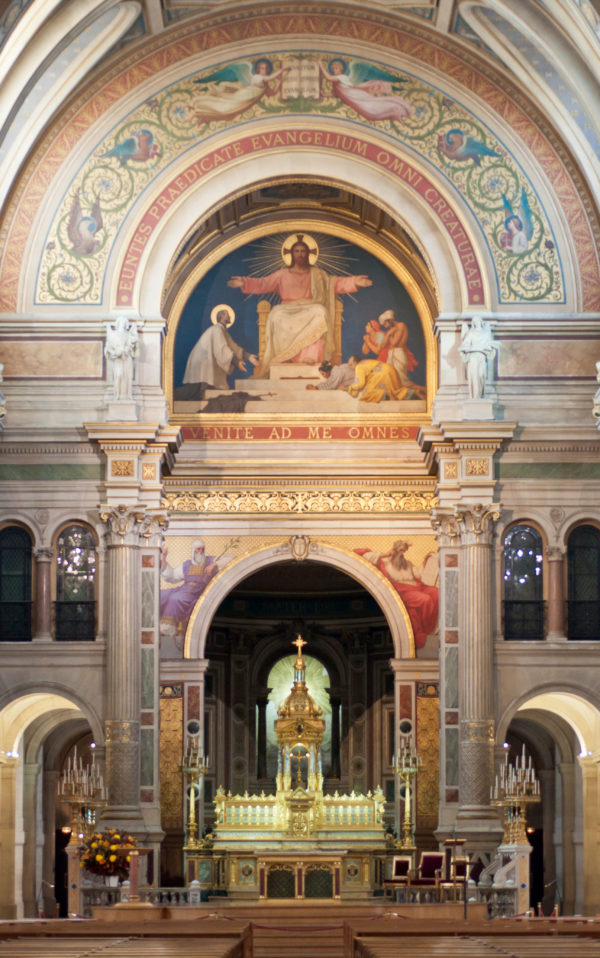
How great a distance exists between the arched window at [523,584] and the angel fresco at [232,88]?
9785 mm

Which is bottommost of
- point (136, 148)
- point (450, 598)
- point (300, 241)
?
point (450, 598)

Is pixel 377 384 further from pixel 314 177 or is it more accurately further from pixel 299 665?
pixel 299 665

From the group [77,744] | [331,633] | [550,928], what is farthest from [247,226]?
[550,928]

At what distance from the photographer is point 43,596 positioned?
107 ft

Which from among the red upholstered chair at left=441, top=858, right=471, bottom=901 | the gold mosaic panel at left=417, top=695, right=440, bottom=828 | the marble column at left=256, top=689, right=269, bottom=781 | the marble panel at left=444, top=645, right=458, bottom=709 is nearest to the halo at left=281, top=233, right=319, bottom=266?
the gold mosaic panel at left=417, top=695, right=440, bottom=828

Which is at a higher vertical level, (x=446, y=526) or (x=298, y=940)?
(x=446, y=526)

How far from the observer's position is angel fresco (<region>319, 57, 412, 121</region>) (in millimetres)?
33812

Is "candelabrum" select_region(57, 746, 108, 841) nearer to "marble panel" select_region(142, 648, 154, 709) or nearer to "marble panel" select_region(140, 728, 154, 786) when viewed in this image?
"marble panel" select_region(140, 728, 154, 786)

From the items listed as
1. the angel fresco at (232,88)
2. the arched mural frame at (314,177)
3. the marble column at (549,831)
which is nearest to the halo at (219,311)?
the arched mural frame at (314,177)

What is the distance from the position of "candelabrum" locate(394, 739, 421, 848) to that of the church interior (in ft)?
0.32

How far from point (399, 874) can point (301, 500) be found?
8.13 m

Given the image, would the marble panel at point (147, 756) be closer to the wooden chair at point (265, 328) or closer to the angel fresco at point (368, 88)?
the wooden chair at point (265, 328)

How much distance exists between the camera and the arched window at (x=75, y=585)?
3272cm

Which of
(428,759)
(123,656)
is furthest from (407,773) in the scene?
(123,656)
